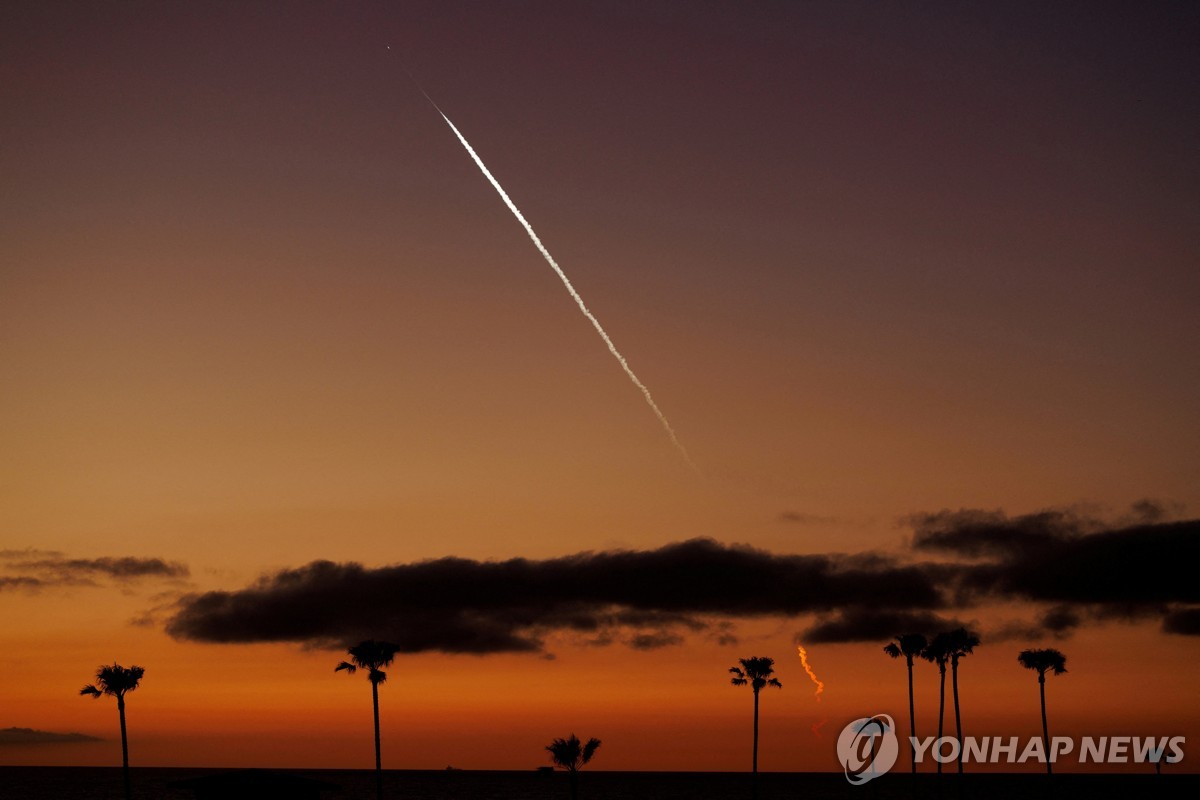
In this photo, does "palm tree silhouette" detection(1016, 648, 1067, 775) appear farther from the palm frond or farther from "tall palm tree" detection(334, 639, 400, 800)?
"tall palm tree" detection(334, 639, 400, 800)

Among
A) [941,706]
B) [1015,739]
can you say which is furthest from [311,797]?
[941,706]

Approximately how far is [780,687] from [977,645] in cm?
2169

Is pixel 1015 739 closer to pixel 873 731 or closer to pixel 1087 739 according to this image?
pixel 1087 739

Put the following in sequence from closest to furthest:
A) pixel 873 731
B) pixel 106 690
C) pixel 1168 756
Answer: pixel 106 690, pixel 873 731, pixel 1168 756

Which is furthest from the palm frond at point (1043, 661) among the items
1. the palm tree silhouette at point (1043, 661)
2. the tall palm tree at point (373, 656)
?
the tall palm tree at point (373, 656)

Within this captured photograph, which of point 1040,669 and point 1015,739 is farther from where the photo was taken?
point 1040,669

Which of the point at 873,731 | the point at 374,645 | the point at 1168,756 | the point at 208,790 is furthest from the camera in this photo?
the point at 1168,756

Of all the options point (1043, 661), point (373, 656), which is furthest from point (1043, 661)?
point (373, 656)

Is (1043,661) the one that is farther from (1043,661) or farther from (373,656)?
(373,656)

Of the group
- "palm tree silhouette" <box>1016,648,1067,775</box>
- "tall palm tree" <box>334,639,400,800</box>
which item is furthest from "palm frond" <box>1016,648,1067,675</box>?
"tall palm tree" <box>334,639,400,800</box>

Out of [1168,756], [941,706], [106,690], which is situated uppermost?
[106,690]

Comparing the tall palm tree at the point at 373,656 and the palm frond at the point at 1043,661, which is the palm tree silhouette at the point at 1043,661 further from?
the tall palm tree at the point at 373,656

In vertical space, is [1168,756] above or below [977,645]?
below

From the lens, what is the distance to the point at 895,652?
145750 millimetres
